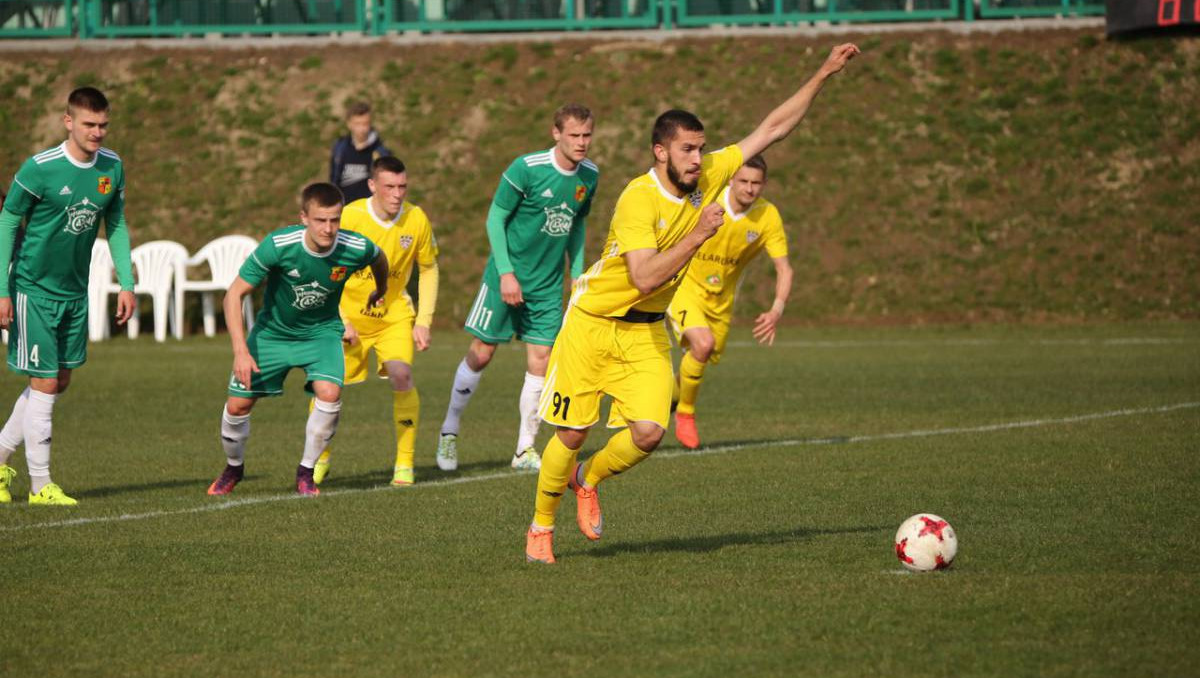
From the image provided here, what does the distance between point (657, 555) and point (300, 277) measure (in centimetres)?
313

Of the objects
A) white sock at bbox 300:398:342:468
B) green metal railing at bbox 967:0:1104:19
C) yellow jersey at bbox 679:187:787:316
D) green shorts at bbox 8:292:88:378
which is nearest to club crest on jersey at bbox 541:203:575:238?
yellow jersey at bbox 679:187:787:316

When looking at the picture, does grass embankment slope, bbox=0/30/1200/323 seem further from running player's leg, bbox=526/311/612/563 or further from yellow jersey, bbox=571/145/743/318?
running player's leg, bbox=526/311/612/563

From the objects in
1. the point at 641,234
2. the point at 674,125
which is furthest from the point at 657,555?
the point at 674,125

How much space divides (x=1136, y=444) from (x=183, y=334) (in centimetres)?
1822

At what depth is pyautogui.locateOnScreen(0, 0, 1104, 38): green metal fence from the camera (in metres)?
30.4

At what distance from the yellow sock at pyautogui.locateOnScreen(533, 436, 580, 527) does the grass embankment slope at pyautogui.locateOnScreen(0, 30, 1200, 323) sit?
1859cm

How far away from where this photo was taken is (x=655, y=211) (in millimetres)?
7246

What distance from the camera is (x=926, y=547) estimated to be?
22.2 feet

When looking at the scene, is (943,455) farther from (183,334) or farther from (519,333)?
(183,334)

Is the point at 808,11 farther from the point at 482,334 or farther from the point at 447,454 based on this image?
the point at 447,454

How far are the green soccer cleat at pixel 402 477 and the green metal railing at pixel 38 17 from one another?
24977 mm

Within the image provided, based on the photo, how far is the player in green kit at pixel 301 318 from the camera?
920 centimetres

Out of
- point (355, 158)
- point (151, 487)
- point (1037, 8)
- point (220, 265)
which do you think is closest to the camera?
point (151, 487)

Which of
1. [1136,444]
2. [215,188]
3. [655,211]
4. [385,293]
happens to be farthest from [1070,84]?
[655,211]
